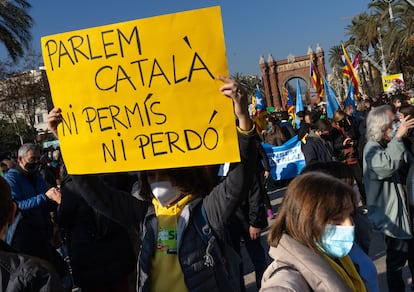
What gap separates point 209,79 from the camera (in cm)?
216

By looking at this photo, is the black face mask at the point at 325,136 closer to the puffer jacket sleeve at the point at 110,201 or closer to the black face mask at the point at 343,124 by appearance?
the black face mask at the point at 343,124

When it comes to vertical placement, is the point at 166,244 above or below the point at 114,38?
below

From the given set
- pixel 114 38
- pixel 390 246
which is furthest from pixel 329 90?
pixel 114 38

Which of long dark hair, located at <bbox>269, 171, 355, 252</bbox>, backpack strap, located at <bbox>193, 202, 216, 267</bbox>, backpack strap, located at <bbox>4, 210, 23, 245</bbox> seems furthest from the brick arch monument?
long dark hair, located at <bbox>269, 171, 355, 252</bbox>

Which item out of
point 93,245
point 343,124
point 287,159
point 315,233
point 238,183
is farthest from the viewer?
point 287,159

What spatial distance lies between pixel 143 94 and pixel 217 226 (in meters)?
0.77

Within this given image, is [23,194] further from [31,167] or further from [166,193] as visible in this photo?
[166,193]

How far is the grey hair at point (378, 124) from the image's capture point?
13.1ft

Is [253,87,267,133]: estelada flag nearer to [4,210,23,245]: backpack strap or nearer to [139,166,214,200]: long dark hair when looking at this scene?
[4,210,23,245]: backpack strap

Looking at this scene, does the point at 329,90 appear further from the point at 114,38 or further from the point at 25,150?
the point at 114,38

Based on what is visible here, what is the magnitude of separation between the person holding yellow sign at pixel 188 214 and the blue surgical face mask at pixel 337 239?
433 millimetres

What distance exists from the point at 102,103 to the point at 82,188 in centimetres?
48

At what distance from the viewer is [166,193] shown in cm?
238

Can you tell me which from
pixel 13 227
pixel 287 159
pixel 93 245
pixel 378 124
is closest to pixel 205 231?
pixel 93 245
